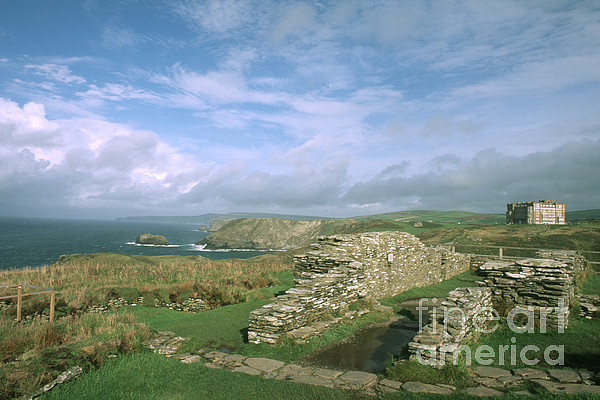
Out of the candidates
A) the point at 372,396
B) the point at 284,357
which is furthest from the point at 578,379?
the point at 284,357

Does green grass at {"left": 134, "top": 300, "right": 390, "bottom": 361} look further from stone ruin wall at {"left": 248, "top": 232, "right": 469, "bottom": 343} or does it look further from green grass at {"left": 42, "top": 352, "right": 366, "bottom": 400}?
green grass at {"left": 42, "top": 352, "right": 366, "bottom": 400}

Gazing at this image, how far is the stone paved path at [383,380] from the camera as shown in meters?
5.44

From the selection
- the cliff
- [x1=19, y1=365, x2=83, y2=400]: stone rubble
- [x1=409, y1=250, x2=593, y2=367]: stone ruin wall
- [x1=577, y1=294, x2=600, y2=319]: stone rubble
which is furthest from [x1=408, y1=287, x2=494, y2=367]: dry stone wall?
the cliff

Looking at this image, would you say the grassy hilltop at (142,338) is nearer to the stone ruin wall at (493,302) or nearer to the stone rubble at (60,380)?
the stone rubble at (60,380)

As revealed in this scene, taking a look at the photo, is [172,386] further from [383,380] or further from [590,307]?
[590,307]

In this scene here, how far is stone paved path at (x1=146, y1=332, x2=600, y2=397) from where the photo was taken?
544 cm

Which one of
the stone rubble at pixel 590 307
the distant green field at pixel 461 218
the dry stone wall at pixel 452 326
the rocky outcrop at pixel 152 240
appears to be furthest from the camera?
the rocky outcrop at pixel 152 240

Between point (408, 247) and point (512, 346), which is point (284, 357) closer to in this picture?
point (512, 346)

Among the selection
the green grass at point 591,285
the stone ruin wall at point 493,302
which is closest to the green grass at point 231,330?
the stone ruin wall at point 493,302

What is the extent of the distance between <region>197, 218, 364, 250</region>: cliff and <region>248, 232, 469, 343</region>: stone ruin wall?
69593 millimetres

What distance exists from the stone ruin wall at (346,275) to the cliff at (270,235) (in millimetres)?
69593

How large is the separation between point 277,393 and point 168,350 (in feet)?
11.6

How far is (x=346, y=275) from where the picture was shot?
42.2 ft

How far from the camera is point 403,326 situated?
35.7 ft
